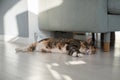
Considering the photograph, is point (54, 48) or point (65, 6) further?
point (65, 6)

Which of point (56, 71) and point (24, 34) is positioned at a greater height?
point (24, 34)

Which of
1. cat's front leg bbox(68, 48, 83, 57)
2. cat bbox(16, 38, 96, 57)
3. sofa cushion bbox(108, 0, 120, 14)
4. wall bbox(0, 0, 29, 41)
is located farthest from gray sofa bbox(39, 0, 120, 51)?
wall bbox(0, 0, 29, 41)

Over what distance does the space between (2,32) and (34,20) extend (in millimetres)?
784

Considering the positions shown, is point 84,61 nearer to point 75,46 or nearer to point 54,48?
point 75,46

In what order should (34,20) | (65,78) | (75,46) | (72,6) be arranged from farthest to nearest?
(34,20) → (72,6) → (75,46) → (65,78)

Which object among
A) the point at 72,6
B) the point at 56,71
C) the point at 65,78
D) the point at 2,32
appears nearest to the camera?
the point at 65,78

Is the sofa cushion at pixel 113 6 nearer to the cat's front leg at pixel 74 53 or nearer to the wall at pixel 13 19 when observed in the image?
the cat's front leg at pixel 74 53

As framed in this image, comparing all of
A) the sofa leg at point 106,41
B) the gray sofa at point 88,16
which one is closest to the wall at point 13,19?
the gray sofa at point 88,16

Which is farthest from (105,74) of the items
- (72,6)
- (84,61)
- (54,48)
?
(72,6)

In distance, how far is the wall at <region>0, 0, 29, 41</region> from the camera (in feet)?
9.36

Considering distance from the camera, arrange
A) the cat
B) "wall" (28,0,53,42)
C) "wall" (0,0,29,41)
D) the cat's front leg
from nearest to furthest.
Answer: the cat's front leg, the cat, "wall" (28,0,53,42), "wall" (0,0,29,41)

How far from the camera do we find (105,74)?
4.23ft

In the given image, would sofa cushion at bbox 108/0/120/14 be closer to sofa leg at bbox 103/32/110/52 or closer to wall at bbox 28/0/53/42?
sofa leg at bbox 103/32/110/52

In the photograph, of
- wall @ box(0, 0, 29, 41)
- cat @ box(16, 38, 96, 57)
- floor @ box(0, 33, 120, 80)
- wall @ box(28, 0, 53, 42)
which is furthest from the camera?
wall @ box(0, 0, 29, 41)
